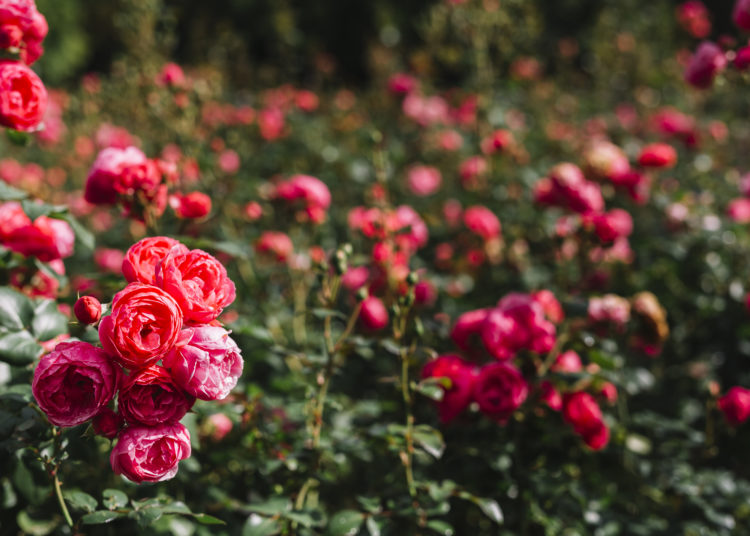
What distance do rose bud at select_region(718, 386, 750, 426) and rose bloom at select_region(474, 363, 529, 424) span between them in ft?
2.06

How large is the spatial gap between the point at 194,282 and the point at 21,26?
70 cm

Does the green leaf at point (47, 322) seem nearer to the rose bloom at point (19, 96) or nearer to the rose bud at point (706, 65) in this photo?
the rose bloom at point (19, 96)

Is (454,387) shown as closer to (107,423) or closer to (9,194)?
(107,423)

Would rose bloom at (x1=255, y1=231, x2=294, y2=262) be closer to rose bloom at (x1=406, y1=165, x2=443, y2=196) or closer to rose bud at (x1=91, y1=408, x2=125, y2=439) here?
rose bloom at (x1=406, y1=165, x2=443, y2=196)

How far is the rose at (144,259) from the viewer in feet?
2.76

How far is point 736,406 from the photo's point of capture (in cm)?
142

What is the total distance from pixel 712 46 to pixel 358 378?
1461 mm

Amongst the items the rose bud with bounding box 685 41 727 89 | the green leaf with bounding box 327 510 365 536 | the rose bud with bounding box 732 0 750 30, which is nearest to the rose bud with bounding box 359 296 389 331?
the green leaf with bounding box 327 510 365 536

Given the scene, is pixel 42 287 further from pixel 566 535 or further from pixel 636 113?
pixel 636 113

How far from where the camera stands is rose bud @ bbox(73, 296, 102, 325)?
0.79 m

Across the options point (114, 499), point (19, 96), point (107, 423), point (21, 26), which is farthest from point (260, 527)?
point (21, 26)

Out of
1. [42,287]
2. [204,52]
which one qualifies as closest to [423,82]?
[204,52]

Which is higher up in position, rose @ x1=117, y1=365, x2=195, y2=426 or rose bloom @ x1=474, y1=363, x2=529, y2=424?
rose @ x1=117, y1=365, x2=195, y2=426

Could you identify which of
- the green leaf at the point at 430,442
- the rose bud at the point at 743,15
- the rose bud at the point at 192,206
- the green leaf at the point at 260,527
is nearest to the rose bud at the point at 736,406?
the green leaf at the point at 430,442
